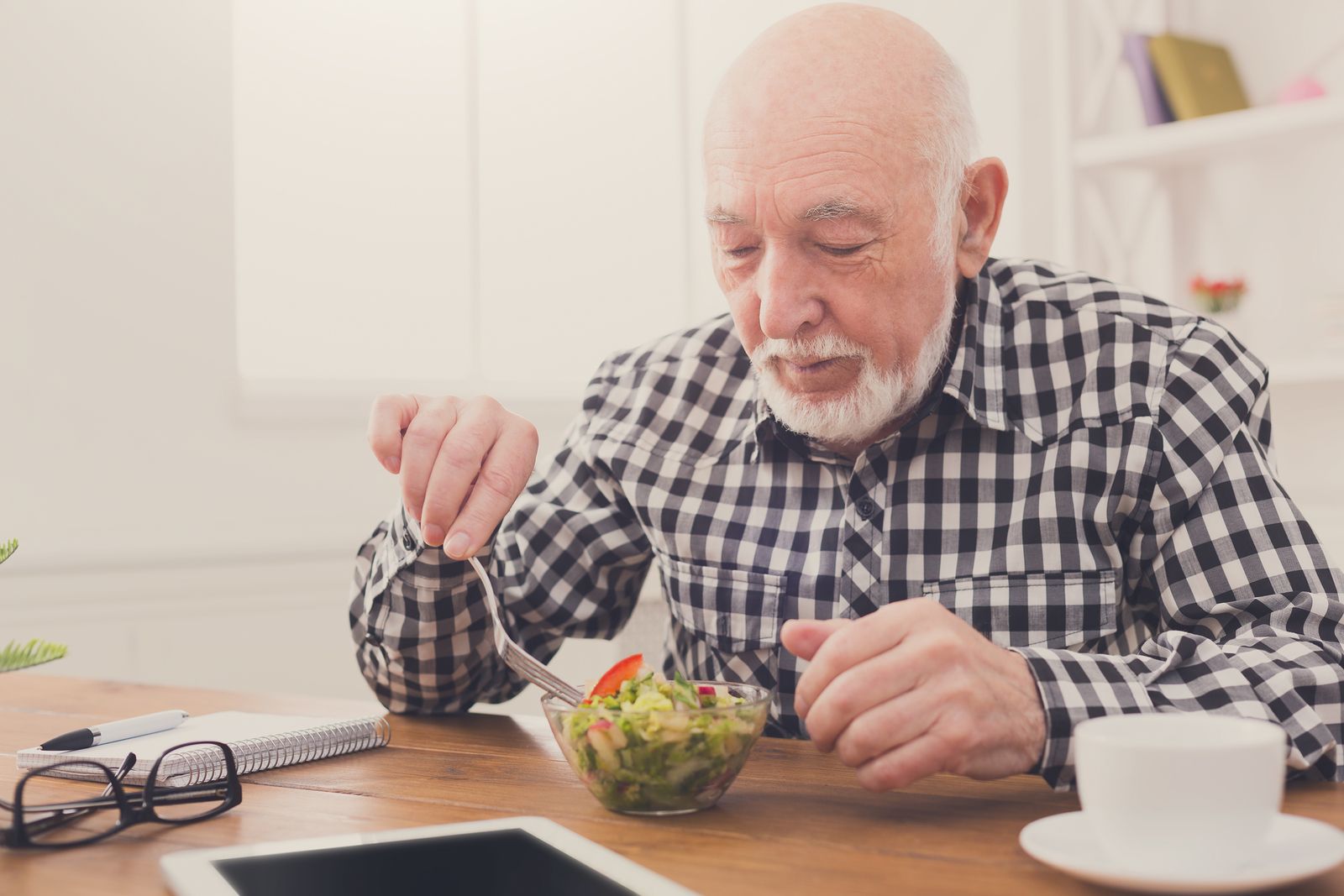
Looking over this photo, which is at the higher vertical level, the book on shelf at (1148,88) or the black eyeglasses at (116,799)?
the book on shelf at (1148,88)

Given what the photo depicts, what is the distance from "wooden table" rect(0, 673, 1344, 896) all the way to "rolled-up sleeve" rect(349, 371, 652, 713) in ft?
0.54

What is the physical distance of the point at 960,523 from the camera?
4.41 feet

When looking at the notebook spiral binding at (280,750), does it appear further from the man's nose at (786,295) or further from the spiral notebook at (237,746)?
the man's nose at (786,295)

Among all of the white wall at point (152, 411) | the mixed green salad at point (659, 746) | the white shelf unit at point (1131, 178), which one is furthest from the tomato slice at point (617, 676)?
the white shelf unit at point (1131, 178)

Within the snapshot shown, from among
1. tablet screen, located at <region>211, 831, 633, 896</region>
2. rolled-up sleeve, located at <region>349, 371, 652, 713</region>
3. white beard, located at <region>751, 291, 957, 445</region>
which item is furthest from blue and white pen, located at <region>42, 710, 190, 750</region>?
white beard, located at <region>751, 291, 957, 445</region>

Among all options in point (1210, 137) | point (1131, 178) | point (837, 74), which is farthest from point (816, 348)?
point (1131, 178)

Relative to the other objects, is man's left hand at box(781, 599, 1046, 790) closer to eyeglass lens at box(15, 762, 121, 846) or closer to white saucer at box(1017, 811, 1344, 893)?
white saucer at box(1017, 811, 1344, 893)

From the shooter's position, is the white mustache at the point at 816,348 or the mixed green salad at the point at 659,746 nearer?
the mixed green salad at the point at 659,746

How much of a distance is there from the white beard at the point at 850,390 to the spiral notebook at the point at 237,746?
0.51 meters

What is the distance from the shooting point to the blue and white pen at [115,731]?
1050mm

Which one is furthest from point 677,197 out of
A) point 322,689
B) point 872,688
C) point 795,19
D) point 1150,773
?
point 1150,773

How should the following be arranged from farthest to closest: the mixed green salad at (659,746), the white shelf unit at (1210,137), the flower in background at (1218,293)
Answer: the flower in background at (1218,293), the white shelf unit at (1210,137), the mixed green salad at (659,746)

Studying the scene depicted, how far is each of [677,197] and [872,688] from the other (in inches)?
109

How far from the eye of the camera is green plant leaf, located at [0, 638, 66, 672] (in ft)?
2.60
